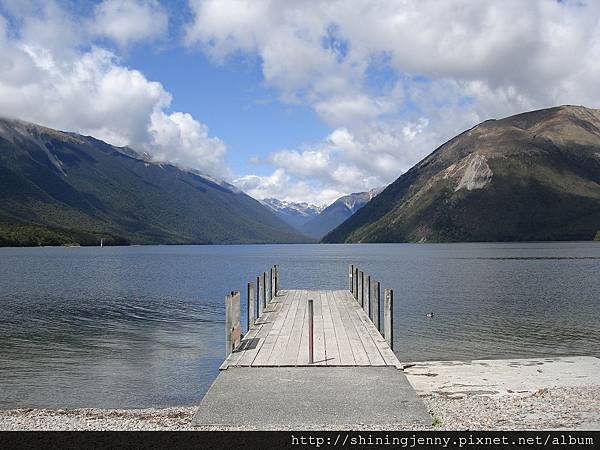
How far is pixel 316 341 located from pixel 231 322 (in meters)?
3.05

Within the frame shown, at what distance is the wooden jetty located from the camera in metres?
11.3

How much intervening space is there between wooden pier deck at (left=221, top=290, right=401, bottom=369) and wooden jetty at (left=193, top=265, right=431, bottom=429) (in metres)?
0.03

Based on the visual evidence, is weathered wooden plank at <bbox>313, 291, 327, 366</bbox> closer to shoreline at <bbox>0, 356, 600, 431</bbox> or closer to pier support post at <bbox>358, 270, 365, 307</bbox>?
pier support post at <bbox>358, 270, 365, 307</bbox>

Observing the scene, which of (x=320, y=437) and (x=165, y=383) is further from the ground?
(x=320, y=437)

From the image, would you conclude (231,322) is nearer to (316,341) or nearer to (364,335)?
(316,341)

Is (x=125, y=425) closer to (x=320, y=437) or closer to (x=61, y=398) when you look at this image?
(x=320, y=437)

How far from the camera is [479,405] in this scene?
1303cm

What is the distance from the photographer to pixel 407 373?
16.5m

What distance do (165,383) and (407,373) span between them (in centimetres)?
784

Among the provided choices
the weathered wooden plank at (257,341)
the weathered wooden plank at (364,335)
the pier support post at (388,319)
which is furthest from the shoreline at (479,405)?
the weathered wooden plank at (257,341)

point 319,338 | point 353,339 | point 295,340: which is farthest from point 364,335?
point 295,340

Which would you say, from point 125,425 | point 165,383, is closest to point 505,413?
point 125,425

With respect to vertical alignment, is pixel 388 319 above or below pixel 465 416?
above

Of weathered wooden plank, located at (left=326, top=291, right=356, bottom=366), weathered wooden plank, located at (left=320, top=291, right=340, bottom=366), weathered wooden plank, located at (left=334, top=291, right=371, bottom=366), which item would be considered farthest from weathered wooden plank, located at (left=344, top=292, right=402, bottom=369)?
weathered wooden plank, located at (left=320, top=291, right=340, bottom=366)
